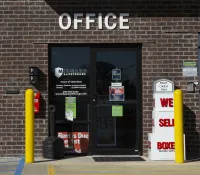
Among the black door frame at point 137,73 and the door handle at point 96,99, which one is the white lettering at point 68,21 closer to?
the black door frame at point 137,73

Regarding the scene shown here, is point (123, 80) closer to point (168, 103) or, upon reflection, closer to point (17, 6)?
point (168, 103)

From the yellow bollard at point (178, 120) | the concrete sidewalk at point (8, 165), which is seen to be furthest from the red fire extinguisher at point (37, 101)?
the yellow bollard at point (178, 120)

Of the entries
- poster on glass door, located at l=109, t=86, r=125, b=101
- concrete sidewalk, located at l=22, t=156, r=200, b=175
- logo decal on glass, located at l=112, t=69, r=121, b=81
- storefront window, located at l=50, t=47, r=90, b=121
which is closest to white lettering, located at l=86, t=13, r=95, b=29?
storefront window, located at l=50, t=47, r=90, b=121

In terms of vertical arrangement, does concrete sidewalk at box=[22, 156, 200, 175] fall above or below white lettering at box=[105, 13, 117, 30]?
below

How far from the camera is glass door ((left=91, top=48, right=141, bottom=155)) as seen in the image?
10430 mm

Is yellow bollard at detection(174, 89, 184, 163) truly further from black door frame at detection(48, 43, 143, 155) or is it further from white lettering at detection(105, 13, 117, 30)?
white lettering at detection(105, 13, 117, 30)

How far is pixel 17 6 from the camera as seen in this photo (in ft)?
33.9

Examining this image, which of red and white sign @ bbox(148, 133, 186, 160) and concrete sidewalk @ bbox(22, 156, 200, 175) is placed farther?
red and white sign @ bbox(148, 133, 186, 160)

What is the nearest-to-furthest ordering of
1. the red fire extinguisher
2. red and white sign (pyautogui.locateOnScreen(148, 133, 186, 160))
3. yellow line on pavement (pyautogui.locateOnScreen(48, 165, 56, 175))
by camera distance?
1. yellow line on pavement (pyautogui.locateOnScreen(48, 165, 56, 175))
2. red and white sign (pyautogui.locateOnScreen(148, 133, 186, 160))
3. the red fire extinguisher

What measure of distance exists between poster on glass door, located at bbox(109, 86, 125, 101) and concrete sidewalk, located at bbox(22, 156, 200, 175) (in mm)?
1618

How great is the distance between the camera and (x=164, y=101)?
9.63 m

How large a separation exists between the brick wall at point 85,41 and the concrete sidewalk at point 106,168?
1142 millimetres

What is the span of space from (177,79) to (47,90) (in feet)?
10.0

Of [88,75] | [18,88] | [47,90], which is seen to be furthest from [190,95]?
[18,88]
